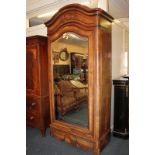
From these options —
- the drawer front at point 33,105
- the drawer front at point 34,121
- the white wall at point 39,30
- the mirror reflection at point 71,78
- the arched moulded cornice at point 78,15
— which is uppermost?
the white wall at point 39,30

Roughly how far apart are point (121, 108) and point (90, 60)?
119 centimetres

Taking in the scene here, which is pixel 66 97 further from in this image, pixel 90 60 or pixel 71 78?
pixel 90 60

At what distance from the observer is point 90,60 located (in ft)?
7.72

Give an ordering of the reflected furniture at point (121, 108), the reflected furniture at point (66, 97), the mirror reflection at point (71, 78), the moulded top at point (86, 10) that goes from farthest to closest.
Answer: the reflected furniture at point (121, 108) < the reflected furniture at point (66, 97) < the mirror reflection at point (71, 78) < the moulded top at point (86, 10)

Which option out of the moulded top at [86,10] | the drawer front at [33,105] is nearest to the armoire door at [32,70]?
the drawer front at [33,105]

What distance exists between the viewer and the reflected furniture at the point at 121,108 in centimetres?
292

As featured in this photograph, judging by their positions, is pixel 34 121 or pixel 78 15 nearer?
pixel 78 15

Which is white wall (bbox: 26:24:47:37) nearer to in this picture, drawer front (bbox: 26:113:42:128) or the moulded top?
the moulded top

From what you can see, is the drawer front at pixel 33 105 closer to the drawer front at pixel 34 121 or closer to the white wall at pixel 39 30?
the drawer front at pixel 34 121

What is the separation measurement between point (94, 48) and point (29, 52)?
145 cm

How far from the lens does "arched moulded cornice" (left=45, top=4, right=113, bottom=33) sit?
224 centimetres

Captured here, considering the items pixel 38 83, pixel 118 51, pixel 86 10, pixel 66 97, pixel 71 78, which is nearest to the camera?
pixel 86 10

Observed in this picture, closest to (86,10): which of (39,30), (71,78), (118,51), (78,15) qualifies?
(78,15)
